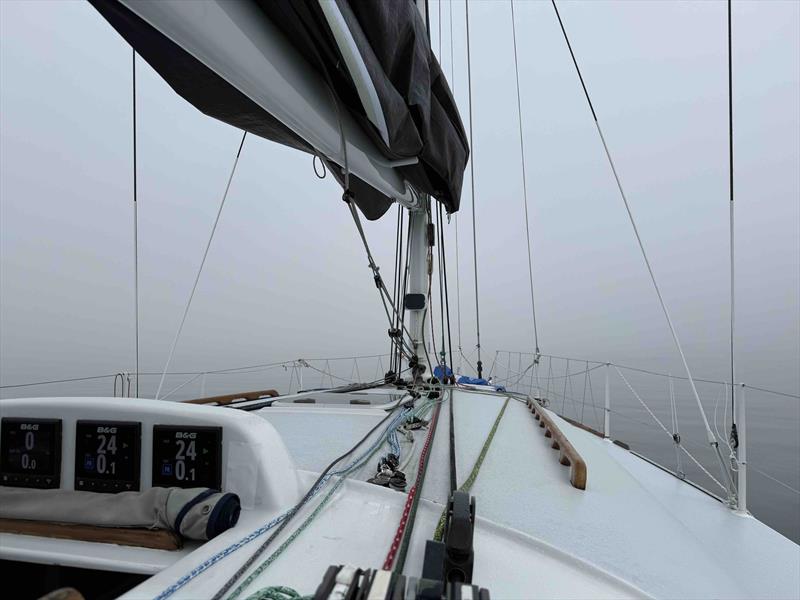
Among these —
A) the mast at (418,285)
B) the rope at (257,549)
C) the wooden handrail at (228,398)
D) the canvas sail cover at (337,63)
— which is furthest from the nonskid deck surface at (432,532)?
the mast at (418,285)

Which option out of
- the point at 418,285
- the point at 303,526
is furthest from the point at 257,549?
the point at 418,285

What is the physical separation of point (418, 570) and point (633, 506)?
40.2 inches

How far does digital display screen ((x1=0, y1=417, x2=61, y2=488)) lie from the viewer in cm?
93

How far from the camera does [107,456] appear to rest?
92cm

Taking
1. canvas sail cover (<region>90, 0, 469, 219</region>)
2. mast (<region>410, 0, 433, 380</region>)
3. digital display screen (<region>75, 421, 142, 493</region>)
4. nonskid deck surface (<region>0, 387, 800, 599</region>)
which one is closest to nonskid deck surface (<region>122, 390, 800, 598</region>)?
nonskid deck surface (<region>0, 387, 800, 599</region>)

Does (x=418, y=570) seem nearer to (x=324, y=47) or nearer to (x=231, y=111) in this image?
(x=324, y=47)

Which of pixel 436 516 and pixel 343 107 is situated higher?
pixel 343 107

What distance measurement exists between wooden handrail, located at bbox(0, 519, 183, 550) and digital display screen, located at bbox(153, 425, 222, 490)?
0.43 ft

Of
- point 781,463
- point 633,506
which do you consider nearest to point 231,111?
point 633,506

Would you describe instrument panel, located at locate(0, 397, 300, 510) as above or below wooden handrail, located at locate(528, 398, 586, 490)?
above

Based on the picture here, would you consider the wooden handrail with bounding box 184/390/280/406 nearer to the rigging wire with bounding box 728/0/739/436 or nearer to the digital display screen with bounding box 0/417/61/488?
the digital display screen with bounding box 0/417/61/488

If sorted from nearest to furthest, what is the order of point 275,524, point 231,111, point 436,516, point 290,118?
point 275,524 → point 436,516 → point 290,118 → point 231,111

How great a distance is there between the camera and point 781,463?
16.4 ft

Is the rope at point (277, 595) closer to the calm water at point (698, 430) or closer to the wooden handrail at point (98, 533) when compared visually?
the wooden handrail at point (98, 533)
